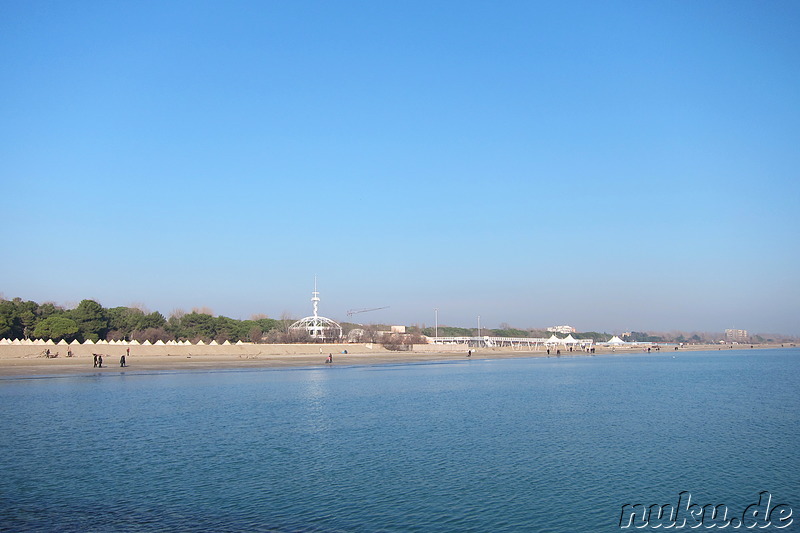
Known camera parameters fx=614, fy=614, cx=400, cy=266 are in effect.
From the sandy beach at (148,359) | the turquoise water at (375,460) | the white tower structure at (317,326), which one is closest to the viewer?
the turquoise water at (375,460)

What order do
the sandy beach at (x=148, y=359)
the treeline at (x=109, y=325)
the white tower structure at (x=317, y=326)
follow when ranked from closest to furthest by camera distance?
the sandy beach at (x=148, y=359)
the treeline at (x=109, y=325)
the white tower structure at (x=317, y=326)

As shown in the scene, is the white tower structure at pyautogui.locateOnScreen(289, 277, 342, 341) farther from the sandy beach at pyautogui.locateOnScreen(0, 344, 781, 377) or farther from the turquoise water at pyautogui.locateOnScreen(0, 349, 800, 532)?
the turquoise water at pyautogui.locateOnScreen(0, 349, 800, 532)

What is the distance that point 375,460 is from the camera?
17.3m

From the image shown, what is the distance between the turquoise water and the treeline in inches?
1902

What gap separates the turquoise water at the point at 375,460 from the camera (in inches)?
489

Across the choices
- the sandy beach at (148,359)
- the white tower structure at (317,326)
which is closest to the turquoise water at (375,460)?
the sandy beach at (148,359)

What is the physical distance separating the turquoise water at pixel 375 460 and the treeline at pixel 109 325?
1902 inches

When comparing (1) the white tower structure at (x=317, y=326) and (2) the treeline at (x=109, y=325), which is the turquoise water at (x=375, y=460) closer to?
(2) the treeline at (x=109, y=325)

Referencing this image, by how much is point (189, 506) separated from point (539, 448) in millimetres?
10707

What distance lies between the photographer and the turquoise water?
489 inches

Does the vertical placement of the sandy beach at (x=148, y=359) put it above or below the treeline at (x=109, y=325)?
below

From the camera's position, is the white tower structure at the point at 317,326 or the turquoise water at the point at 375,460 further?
the white tower structure at the point at 317,326

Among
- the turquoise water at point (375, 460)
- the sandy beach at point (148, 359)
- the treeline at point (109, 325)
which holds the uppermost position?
the treeline at point (109, 325)

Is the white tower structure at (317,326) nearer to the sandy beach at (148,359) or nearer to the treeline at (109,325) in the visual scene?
the treeline at (109,325)
